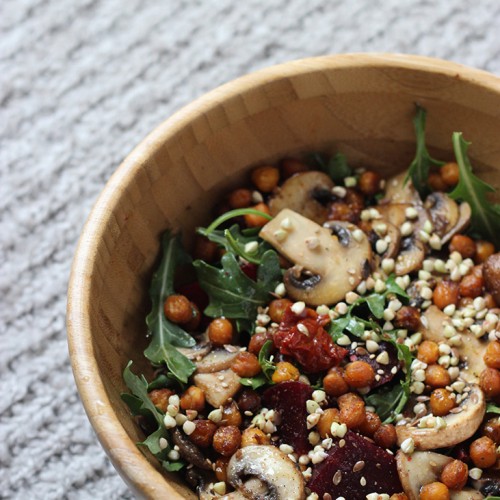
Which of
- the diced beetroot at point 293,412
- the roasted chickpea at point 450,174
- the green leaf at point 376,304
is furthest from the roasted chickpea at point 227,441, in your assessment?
the roasted chickpea at point 450,174

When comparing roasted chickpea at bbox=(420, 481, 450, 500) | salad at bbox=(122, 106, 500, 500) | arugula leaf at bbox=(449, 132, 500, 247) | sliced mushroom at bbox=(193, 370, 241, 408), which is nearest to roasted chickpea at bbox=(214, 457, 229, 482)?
salad at bbox=(122, 106, 500, 500)

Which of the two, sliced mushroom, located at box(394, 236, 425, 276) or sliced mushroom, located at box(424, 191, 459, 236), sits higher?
sliced mushroom, located at box(424, 191, 459, 236)

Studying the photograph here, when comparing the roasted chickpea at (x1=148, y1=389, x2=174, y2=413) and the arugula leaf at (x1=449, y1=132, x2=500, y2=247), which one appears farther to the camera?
the arugula leaf at (x1=449, y1=132, x2=500, y2=247)

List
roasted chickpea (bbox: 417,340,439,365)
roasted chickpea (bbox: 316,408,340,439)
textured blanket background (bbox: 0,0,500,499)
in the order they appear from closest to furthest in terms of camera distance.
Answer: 1. roasted chickpea (bbox: 316,408,340,439)
2. roasted chickpea (bbox: 417,340,439,365)
3. textured blanket background (bbox: 0,0,500,499)

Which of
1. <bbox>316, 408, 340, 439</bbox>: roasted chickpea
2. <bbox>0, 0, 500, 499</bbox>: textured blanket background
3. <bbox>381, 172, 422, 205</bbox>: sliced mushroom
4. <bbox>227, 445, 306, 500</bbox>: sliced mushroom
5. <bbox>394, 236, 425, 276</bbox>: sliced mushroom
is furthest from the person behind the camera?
<bbox>0, 0, 500, 499</bbox>: textured blanket background

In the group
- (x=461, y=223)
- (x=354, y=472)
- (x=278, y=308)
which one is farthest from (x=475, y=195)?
(x=354, y=472)

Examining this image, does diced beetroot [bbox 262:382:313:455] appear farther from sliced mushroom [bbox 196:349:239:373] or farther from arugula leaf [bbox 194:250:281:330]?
arugula leaf [bbox 194:250:281:330]

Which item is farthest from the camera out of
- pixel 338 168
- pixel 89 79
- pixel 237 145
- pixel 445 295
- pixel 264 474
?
pixel 89 79

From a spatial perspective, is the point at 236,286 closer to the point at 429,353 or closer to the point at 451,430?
the point at 429,353
